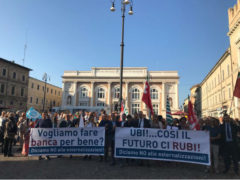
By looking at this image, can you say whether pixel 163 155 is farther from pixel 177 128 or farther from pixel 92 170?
pixel 92 170

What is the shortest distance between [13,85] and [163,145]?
1896 inches

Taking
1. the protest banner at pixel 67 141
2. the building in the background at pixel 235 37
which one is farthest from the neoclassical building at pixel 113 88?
the protest banner at pixel 67 141

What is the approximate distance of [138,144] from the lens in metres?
6.49

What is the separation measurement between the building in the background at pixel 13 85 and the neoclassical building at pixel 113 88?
10746mm

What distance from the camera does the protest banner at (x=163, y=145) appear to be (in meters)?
6.00

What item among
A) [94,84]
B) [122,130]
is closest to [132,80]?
[94,84]

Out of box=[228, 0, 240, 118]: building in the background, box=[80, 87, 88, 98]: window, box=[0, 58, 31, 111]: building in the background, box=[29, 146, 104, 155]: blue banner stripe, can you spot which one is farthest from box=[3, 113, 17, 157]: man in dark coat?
box=[80, 87, 88, 98]: window

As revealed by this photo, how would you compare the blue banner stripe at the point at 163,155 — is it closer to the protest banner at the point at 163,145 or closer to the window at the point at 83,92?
the protest banner at the point at 163,145

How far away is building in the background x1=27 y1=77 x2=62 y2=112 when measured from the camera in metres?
52.6

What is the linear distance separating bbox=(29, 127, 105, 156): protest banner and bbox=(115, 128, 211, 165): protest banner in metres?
0.86

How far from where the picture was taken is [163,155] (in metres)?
6.24

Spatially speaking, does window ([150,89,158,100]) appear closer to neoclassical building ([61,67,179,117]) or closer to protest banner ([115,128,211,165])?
neoclassical building ([61,67,179,117])

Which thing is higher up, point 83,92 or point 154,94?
point 83,92

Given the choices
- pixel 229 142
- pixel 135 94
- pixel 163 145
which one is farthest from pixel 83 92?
pixel 229 142
